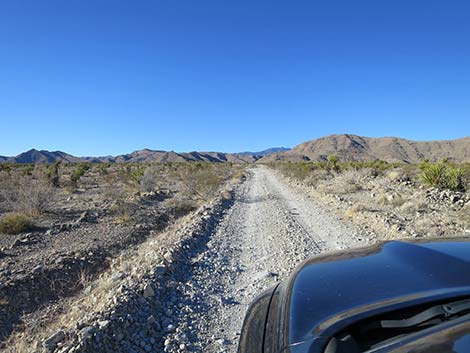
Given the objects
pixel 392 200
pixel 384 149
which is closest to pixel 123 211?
pixel 392 200

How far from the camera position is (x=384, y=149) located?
161625 millimetres

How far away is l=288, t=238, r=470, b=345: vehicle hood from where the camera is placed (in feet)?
5.34

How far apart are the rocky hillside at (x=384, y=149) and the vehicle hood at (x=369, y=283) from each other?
4362 inches

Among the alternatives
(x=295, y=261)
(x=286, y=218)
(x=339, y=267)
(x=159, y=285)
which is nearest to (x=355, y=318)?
(x=339, y=267)

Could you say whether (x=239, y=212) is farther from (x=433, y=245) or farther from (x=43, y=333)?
(x=433, y=245)

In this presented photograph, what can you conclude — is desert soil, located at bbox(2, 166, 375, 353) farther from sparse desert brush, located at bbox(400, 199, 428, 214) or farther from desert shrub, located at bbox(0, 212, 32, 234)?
desert shrub, located at bbox(0, 212, 32, 234)

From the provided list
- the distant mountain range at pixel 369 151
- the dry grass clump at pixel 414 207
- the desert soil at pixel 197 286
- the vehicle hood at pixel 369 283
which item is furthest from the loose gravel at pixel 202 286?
the distant mountain range at pixel 369 151

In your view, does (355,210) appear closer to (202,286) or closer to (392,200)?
(392,200)

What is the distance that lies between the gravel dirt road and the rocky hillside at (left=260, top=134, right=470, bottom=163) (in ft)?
339

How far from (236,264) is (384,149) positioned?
172275 mm

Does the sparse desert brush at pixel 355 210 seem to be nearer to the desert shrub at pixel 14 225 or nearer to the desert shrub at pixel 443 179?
the desert shrub at pixel 443 179

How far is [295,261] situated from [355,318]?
4961 mm

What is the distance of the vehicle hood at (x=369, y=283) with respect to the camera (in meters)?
1.63

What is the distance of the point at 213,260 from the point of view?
6832mm
